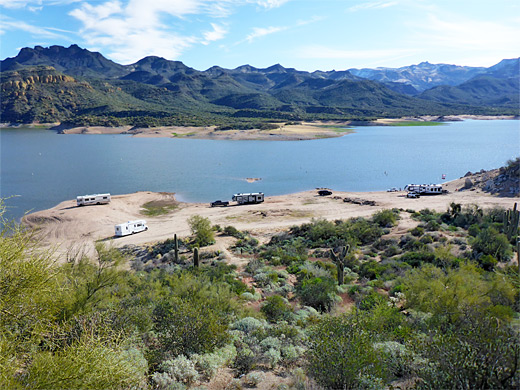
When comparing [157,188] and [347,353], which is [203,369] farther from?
[157,188]

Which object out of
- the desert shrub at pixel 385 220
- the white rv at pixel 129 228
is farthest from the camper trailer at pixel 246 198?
the desert shrub at pixel 385 220

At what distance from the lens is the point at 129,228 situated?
35.4 m

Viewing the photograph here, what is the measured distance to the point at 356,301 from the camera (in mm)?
15773

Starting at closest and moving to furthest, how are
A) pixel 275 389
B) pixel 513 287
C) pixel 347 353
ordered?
pixel 347 353, pixel 275 389, pixel 513 287

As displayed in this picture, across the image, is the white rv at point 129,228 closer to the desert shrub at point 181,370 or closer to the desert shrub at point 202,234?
the desert shrub at point 202,234

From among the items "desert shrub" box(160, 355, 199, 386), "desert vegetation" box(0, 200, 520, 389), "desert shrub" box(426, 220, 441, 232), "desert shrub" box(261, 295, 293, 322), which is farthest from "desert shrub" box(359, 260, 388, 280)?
"desert shrub" box(160, 355, 199, 386)

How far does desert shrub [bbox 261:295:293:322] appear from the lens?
13547mm

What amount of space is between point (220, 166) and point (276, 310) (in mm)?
63924

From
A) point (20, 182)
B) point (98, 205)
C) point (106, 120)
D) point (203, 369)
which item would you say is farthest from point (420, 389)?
point (106, 120)

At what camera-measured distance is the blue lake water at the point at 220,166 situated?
5872 centimetres

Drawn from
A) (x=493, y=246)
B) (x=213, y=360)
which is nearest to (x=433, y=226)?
(x=493, y=246)

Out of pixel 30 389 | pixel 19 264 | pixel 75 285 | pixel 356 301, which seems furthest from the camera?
pixel 356 301

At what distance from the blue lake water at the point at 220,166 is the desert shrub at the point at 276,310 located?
124 feet

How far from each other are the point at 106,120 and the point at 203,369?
170 meters
